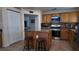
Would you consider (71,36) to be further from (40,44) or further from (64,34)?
(40,44)

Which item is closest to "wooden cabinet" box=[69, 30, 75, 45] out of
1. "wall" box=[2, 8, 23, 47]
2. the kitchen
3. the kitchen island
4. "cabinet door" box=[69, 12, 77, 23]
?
the kitchen

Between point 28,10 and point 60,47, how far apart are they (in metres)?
1.18

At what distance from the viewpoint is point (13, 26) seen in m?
2.44

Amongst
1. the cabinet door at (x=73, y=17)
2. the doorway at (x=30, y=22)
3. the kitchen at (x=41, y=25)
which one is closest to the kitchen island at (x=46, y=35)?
the kitchen at (x=41, y=25)

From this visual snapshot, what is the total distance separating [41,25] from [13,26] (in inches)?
26.6

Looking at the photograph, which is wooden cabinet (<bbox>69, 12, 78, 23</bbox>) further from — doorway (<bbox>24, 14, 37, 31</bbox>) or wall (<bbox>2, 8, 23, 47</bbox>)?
wall (<bbox>2, 8, 23, 47</bbox>)

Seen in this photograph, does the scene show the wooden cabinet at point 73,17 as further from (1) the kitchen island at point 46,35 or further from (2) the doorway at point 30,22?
(2) the doorway at point 30,22

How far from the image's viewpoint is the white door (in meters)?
2.38

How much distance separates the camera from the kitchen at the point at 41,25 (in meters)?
2.43

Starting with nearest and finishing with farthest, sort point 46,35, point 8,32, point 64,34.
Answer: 1. point 8,32
2. point 64,34
3. point 46,35

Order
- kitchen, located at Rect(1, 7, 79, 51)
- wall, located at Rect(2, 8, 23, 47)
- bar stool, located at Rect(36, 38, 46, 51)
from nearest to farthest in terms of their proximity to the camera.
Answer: wall, located at Rect(2, 8, 23, 47) < kitchen, located at Rect(1, 7, 79, 51) < bar stool, located at Rect(36, 38, 46, 51)

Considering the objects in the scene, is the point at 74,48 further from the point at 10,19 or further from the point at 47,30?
the point at 10,19

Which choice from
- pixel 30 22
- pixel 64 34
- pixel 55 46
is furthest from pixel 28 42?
pixel 64 34

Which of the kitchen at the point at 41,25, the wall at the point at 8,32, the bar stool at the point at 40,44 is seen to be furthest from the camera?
the bar stool at the point at 40,44
